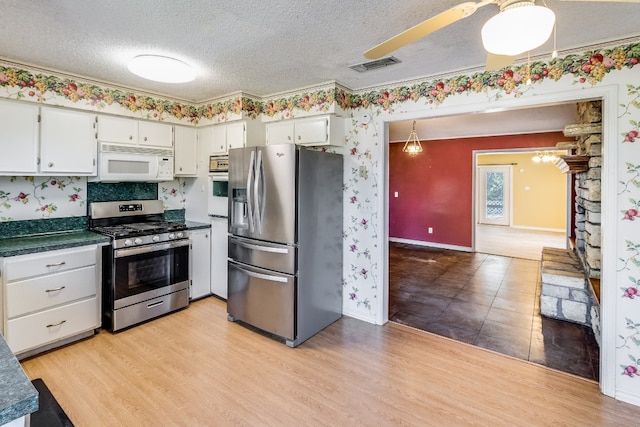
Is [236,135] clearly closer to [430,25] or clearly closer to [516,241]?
[430,25]

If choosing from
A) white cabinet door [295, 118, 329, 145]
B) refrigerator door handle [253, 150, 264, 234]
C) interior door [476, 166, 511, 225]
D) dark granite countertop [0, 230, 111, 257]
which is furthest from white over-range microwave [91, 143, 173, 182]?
interior door [476, 166, 511, 225]

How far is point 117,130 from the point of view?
3439mm

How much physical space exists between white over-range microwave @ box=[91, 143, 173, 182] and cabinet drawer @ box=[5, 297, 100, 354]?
3.99 ft

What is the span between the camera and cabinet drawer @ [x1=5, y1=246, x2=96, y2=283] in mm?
2590

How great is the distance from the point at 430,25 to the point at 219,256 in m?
3.33

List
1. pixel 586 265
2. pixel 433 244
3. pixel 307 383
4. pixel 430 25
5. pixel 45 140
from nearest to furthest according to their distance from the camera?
pixel 430 25 → pixel 307 383 → pixel 45 140 → pixel 586 265 → pixel 433 244

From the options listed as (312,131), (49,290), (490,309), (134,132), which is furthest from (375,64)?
(49,290)

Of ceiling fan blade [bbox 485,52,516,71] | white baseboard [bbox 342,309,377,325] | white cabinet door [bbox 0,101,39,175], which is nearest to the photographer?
ceiling fan blade [bbox 485,52,516,71]

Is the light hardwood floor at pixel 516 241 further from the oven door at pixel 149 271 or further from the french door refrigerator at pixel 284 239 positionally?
the oven door at pixel 149 271

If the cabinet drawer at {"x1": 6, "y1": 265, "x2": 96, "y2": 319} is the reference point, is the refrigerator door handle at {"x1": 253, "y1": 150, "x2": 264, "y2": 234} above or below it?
above

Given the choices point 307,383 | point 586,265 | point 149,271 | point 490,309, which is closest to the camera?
point 307,383

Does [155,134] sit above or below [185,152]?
above

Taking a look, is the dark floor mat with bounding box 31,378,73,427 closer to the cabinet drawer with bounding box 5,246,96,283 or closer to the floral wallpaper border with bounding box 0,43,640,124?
the cabinet drawer with bounding box 5,246,96,283

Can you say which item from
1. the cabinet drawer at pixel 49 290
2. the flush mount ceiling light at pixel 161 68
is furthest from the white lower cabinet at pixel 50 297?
the flush mount ceiling light at pixel 161 68
